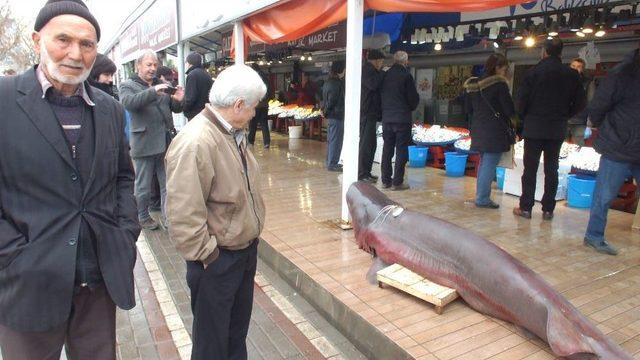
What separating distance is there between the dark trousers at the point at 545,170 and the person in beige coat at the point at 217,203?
3.60 meters

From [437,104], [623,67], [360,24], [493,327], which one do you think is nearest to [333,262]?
[493,327]

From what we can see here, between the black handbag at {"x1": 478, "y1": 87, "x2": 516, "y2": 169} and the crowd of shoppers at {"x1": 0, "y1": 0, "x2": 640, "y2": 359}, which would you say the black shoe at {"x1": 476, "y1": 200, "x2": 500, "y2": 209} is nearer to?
the black handbag at {"x1": 478, "y1": 87, "x2": 516, "y2": 169}

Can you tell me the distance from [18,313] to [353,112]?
3.43m

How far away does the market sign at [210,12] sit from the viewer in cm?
639

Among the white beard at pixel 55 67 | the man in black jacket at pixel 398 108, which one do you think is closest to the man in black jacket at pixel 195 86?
the man in black jacket at pixel 398 108

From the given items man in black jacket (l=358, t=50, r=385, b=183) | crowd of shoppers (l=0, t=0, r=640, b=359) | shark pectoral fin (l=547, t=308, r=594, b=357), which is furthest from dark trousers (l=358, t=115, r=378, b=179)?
shark pectoral fin (l=547, t=308, r=594, b=357)

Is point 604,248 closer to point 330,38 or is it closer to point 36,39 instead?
point 36,39

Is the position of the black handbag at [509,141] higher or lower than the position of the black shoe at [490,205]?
higher

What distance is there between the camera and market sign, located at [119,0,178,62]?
1084 cm

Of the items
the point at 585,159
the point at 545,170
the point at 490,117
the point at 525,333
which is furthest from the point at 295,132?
the point at 525,333

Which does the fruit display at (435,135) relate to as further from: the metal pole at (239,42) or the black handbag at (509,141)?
the metal pole at (239,42)

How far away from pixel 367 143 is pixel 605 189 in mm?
3501

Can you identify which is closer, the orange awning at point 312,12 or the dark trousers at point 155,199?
the orange awning at point 312,12

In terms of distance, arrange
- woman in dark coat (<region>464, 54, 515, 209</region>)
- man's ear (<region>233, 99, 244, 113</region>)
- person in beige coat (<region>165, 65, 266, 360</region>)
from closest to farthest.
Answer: person in beige coat (<region>165, 65, 266, 360</region>) → man's ear (<region>233, 99, 244, 113</region>) → woman in dark coat (<region>464, 54, 515, 209</region>)
